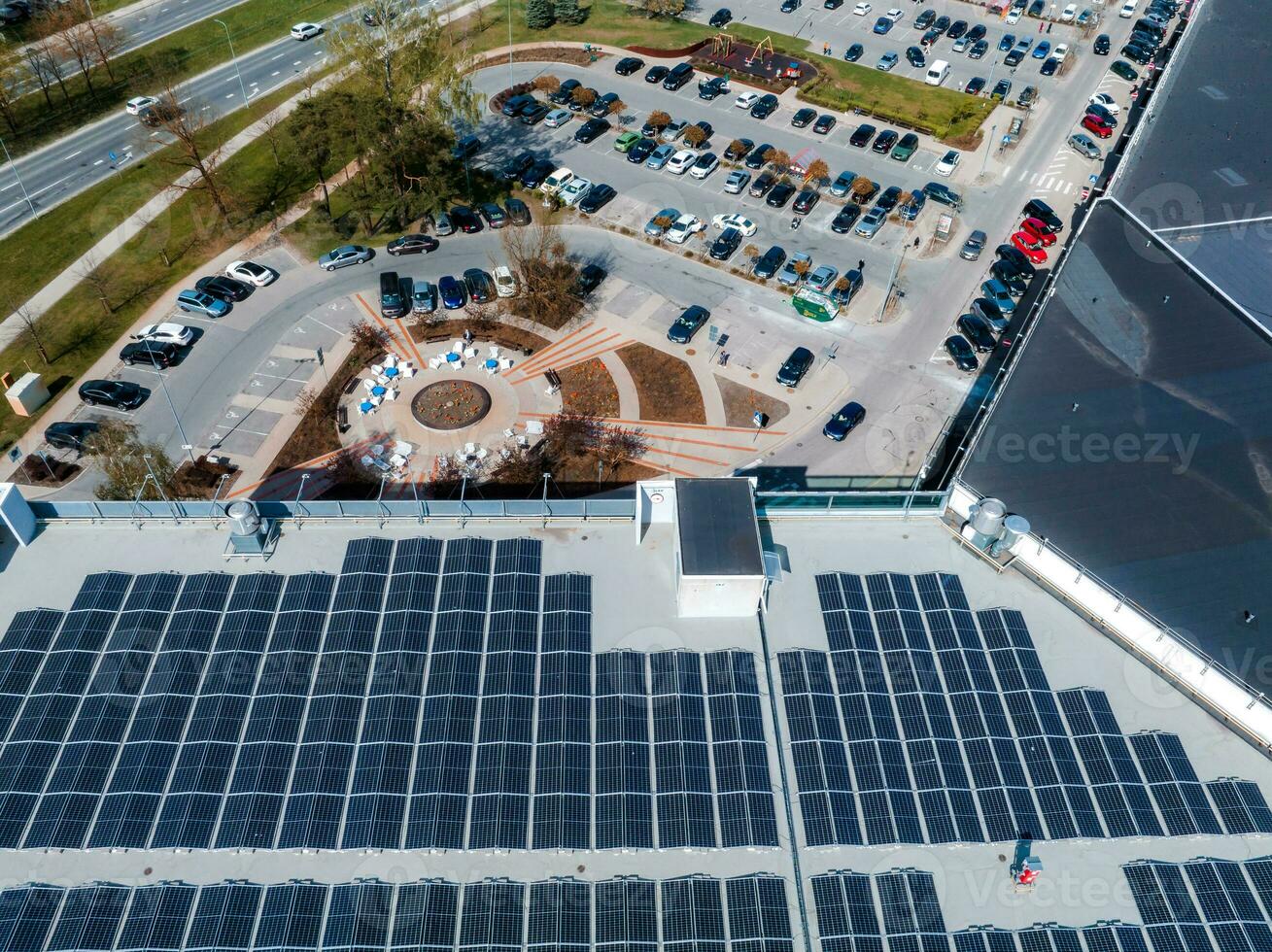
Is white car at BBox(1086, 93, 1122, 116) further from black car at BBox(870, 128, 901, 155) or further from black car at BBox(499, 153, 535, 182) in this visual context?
black car at BBox(499, 153, 535, 182)

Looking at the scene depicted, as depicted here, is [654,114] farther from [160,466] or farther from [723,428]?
[160,466]

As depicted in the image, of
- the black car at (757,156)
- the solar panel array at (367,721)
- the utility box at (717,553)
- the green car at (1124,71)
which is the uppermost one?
the utility box at (717,553)

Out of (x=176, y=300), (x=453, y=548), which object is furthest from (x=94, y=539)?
(x=176, y=300)

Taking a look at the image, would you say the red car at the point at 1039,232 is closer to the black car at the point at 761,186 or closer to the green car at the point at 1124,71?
the black car at the point at 761,186

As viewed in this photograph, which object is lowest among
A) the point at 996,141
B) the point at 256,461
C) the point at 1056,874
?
the point at 256,461

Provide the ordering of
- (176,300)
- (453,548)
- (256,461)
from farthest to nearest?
1. (176,300)
2. (256,461)
3. (453,548)

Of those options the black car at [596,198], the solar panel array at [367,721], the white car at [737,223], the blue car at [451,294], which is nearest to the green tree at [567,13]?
the black car at [596,198]
